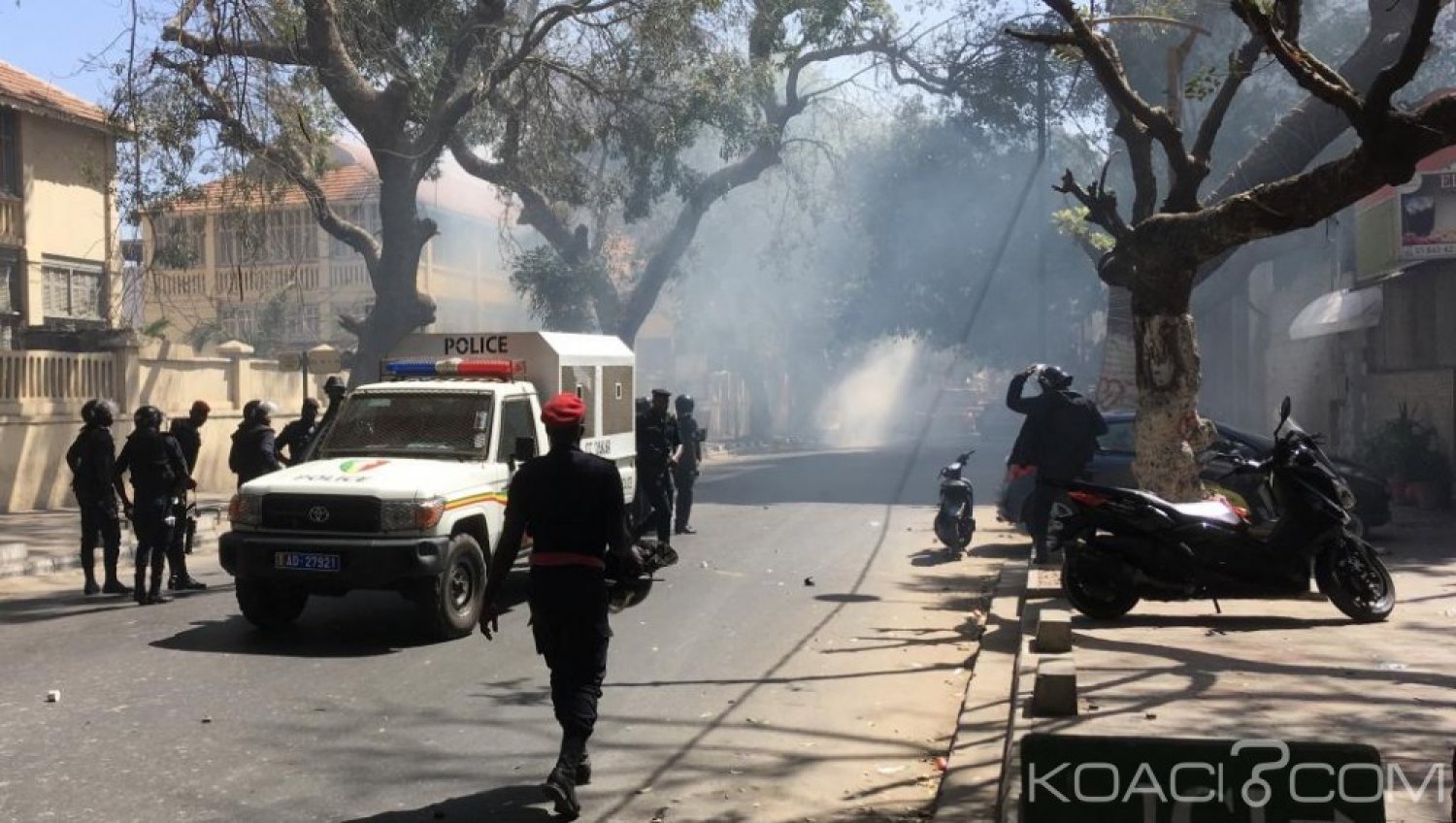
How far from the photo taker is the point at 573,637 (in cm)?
615

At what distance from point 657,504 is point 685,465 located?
2798 millimetres

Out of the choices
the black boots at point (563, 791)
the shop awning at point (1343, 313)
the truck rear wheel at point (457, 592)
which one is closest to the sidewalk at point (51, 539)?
the truck rear wheel at point (457, 592)

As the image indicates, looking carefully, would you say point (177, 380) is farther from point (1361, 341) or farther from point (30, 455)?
point (1361, 341)

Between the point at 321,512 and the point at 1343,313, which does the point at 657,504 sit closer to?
the point at 321,512

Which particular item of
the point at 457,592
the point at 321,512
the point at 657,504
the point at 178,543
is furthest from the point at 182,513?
the point at 657,504

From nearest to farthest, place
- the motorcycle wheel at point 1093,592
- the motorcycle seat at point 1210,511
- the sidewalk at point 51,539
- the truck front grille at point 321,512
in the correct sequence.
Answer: the truck front grille at point 321,512, the motorcycle seat at point 1210,511, the motorcycle wheel at point 1093,592, the sidewalk at point 51,539

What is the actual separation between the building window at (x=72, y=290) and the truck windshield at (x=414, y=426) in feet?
60.5

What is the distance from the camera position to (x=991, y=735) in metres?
7.24

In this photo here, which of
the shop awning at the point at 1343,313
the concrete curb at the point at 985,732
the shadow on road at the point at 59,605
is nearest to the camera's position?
the concrete curb at the point at 985,732

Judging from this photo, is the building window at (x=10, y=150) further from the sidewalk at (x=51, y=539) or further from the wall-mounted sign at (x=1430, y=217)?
the wall-mounted sign at (x=1430, y=217)

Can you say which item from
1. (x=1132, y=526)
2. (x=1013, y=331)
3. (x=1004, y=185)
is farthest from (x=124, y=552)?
(x=1013, y=331)

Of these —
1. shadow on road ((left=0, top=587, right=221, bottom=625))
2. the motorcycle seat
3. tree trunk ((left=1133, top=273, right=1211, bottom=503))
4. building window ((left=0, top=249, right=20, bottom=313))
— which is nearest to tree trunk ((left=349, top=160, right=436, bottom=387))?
building window ((left=0, top=249, right=20, bottom=313))

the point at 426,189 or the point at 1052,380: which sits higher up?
the point at 426,189

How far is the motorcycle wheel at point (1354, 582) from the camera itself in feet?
33.4
